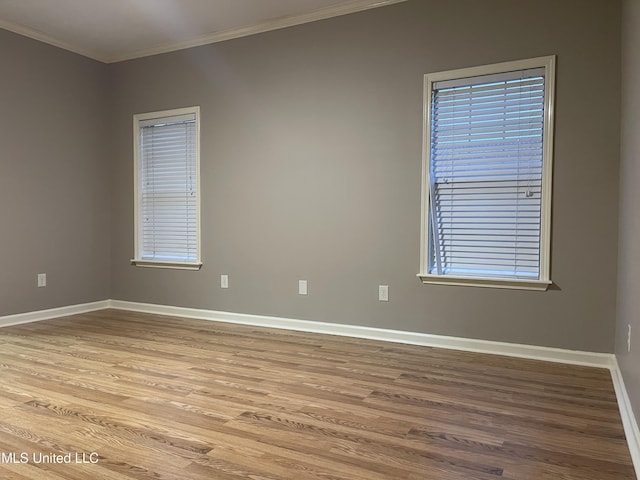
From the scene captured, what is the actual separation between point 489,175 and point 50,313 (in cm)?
415

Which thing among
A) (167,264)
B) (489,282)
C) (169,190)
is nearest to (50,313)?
(167,264)

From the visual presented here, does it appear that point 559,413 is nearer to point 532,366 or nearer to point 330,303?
point 532,366

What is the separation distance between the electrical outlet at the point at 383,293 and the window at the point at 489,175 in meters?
0.31

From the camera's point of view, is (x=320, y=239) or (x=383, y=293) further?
(x=320, y=239)

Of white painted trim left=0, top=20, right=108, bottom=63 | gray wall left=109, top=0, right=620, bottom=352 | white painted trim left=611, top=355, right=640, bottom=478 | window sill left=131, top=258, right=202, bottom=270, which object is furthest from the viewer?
window sill left=131, top=258, right=202, bottom=270

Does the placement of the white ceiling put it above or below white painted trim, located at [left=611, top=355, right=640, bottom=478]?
above

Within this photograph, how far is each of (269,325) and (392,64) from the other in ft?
7.91

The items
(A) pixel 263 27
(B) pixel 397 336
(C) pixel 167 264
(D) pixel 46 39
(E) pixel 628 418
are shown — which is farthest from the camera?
(C) pixel 167 264

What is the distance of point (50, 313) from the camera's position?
4.65 metres

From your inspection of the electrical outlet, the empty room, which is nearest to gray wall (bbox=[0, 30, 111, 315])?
the empty room

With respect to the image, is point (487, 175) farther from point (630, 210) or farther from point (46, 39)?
point (46, 39)

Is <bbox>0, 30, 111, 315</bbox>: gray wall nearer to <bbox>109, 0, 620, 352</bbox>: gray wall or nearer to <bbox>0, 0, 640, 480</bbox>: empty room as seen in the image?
<bbox>0, 0, 640, 480</bbox>: empty room

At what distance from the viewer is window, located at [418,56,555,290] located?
10.8 ft

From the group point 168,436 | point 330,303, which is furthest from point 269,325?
point 168,436
